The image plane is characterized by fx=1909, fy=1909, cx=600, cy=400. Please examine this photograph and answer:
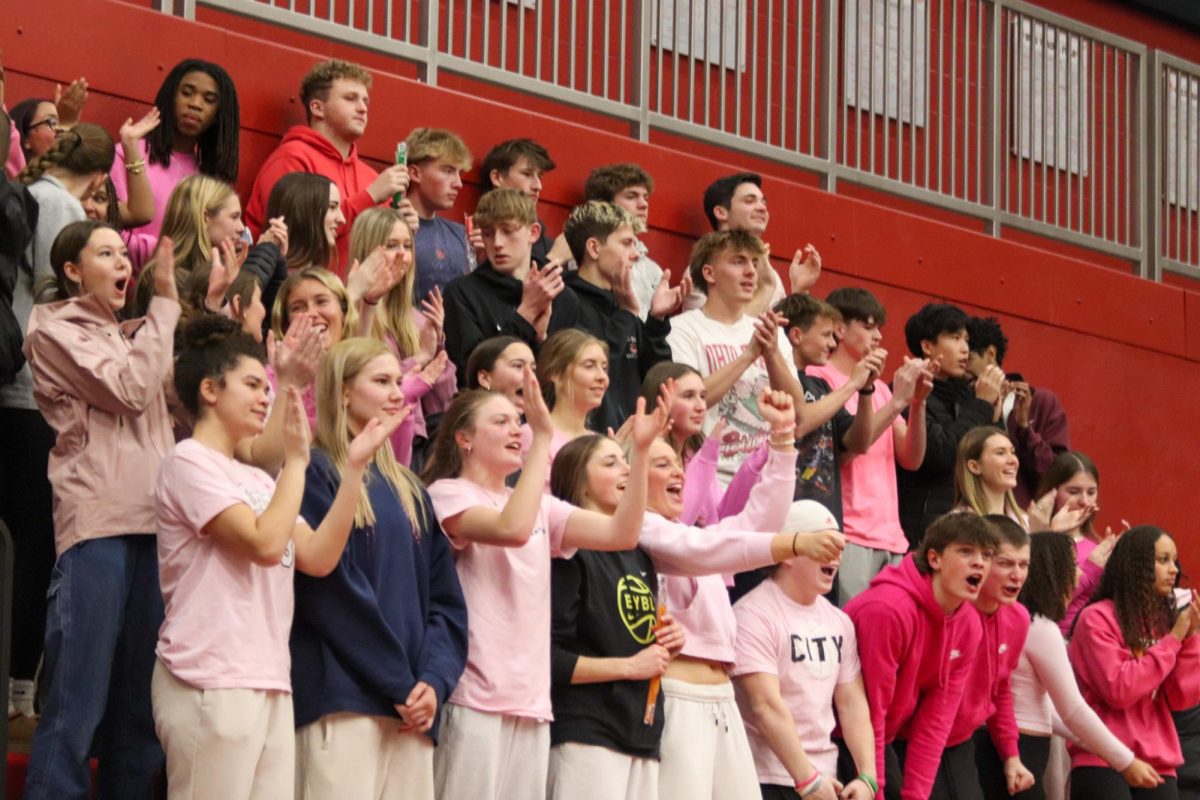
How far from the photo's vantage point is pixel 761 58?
29.8 feet

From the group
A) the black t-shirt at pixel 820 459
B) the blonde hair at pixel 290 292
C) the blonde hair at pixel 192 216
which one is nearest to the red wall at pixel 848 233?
the blonde hair at pixel 192 216

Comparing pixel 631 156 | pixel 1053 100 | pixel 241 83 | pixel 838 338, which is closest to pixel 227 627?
pixel 241 83

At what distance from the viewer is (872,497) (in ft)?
23.9

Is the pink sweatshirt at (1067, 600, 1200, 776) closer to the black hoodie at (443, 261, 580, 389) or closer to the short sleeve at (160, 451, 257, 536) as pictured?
the black hoodie at (443, 261, 580, 389)

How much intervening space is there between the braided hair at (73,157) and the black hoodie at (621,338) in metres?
1.67

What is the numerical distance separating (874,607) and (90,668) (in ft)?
8.42

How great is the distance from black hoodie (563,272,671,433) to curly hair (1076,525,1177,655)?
6.37 feet

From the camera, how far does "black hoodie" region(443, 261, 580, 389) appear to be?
245 inches

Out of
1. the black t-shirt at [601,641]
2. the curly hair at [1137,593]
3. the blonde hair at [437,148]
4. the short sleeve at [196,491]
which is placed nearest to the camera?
the short sleeve at [196,491]

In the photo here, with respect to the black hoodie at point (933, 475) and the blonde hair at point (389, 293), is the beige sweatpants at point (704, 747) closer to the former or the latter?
the blonde hair at point (389, 293)

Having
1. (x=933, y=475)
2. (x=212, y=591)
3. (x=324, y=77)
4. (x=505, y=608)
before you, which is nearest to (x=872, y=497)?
(x=933, y=475)

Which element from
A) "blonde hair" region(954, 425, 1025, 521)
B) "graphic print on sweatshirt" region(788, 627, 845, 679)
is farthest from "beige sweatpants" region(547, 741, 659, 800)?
"blonde hair" region(954, 425, 1025, 521)

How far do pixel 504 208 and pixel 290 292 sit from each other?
1210 millimetres

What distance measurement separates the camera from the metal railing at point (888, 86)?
26.6 feet
